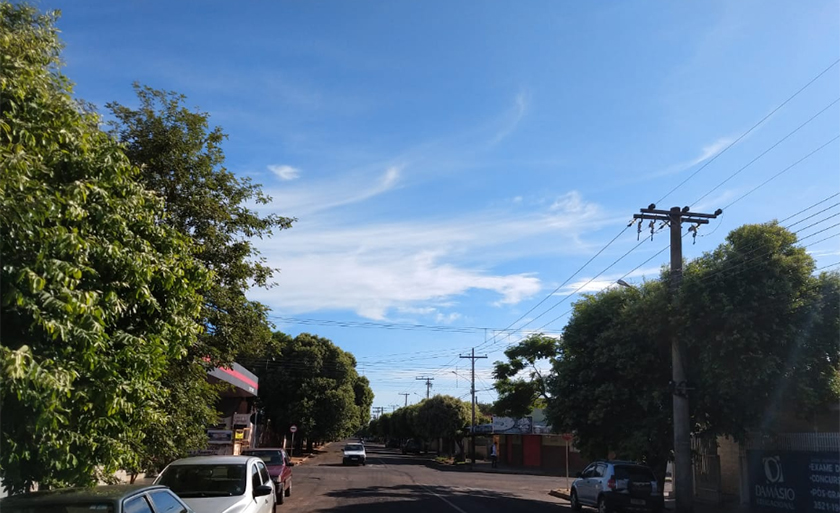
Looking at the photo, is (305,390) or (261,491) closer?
(261,491)

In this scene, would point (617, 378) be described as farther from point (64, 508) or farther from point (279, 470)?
point (64, 508)

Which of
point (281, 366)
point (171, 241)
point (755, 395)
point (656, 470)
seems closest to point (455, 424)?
point (281, 366)

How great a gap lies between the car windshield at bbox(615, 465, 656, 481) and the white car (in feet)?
37.1

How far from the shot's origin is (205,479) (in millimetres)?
10906

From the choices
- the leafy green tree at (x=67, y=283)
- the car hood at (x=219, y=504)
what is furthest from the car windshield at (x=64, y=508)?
the car hood at (x=219, y=504)

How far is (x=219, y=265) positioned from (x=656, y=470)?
16.5 meters

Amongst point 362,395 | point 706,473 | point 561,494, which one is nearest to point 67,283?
point 706,473

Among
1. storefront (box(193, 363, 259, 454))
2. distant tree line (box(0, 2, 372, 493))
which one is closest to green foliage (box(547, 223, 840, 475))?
storefront (box(193, 363, 259, 454))

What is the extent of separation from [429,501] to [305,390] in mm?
33771

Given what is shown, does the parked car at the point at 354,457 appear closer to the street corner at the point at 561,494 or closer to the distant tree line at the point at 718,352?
the street corner at the point at 561,494

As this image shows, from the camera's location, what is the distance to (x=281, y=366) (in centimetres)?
5484

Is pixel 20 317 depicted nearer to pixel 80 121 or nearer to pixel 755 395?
pixel 80 121

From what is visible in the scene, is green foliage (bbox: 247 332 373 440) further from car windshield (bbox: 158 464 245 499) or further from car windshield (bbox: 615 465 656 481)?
car windshield (bbox: 158 464 245 499)

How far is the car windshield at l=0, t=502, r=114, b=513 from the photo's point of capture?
5840 mm
